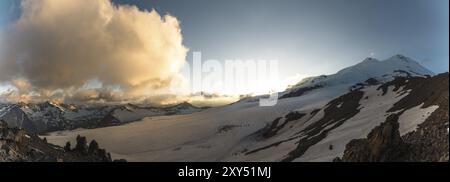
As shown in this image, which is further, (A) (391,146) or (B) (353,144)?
(B) (353,144)

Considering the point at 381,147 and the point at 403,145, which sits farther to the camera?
the point at 381,147

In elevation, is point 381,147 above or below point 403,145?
below

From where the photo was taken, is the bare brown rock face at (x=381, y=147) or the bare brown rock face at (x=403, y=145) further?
the bare brown rock face at (x=381, y=147)

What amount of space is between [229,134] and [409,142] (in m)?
158

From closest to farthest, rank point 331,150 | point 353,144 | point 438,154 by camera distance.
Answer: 1. point 438,154
2. point 353,144
3. point 331,150

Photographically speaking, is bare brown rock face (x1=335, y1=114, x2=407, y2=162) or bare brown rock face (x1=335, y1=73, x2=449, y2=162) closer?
bare brown rock face (x1=335, y1=73, x2=449, y2=162)

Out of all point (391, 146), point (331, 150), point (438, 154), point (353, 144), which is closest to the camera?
point (438, 154)

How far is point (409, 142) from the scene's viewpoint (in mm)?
40781
